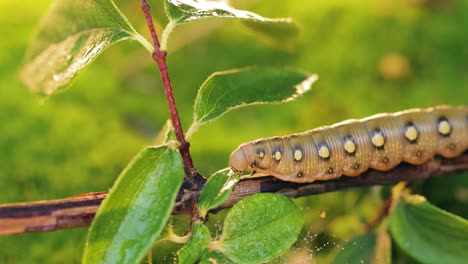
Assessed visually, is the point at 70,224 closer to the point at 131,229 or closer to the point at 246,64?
the point at 131,229

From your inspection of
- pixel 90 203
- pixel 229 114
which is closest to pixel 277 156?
pixel 90 203

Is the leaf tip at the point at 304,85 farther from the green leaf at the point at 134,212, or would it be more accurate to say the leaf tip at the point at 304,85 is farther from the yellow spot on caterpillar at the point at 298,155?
the green leaf at the point at 134,212

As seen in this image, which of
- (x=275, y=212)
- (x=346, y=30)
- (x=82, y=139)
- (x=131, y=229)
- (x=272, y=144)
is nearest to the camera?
(x=131, y=229)

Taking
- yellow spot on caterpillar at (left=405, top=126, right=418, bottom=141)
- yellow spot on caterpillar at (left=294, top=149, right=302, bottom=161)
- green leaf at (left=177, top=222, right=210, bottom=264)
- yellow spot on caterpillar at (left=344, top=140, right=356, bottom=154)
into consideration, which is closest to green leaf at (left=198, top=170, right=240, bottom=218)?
green leaf at (left=177, top=222, right=210, bottom=264)

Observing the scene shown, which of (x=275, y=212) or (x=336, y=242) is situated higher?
(x=275, y=212)

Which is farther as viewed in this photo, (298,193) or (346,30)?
(346,30)

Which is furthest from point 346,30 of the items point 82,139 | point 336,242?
point 336,242
